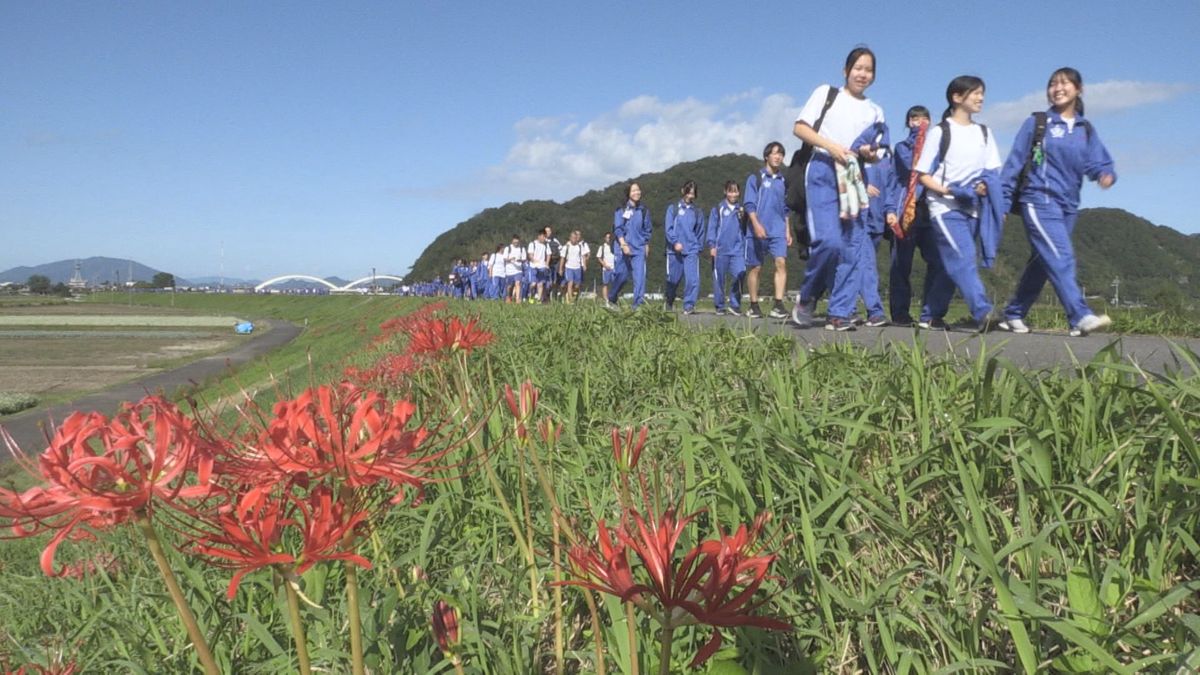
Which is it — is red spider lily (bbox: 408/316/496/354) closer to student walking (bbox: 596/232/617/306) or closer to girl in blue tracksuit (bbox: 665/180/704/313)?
girl in blue tracksuit (bbox: 665/180/704/313)

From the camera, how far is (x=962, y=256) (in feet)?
20.1

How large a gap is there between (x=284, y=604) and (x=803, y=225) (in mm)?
5240

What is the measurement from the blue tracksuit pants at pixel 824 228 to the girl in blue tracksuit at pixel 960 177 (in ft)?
2.32

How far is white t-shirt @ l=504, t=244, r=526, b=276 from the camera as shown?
70.5ft

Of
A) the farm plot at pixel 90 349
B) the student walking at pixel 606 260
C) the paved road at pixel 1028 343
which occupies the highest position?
the student walking at pixel 606 260

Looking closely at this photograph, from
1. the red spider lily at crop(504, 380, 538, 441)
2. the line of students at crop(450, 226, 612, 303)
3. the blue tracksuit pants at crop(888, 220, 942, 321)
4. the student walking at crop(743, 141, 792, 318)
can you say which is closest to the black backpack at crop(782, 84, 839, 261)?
the blue tracksuit pants at crop(888, 220, 942, 321)

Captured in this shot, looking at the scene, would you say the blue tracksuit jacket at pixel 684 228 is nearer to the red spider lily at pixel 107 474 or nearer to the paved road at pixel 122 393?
the paved road at pixel 122 393

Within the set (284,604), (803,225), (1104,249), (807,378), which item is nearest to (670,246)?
(803,225)

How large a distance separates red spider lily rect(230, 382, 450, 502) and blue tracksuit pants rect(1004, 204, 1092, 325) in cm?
622

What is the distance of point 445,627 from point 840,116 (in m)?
5.60

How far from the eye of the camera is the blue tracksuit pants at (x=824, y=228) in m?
6.02

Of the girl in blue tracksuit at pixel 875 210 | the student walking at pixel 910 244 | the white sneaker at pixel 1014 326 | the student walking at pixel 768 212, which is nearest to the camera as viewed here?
the girl in blue tracksuit at pixel 875 210

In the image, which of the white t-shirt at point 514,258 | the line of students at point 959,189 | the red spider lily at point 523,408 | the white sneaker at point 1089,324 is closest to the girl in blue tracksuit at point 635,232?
the line of students at point 959,189

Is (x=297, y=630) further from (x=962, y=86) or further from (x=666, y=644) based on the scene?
(x=962, y=86)
